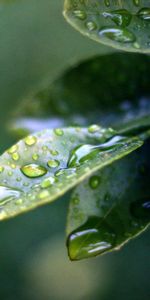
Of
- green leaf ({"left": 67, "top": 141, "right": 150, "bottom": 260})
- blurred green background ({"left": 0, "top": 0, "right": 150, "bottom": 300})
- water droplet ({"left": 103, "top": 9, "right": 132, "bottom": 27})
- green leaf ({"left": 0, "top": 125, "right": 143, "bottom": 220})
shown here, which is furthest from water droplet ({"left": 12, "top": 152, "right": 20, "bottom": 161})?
blurred green background ({"left": 0, "top": 0, "right": 150, "bottom": 300})

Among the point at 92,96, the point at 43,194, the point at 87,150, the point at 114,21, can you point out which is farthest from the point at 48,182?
the point at 92,96

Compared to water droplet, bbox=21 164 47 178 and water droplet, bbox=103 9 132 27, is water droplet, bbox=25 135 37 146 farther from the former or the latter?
water droplet, bbox=103 9 132 27

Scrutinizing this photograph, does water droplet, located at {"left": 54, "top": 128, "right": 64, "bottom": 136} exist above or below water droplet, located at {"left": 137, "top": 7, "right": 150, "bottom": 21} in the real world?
below

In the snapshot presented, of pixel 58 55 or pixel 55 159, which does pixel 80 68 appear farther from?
pixel 58 55

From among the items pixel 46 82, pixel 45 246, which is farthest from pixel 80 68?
pixel 45 246

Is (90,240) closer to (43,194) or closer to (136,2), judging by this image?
(43,194)

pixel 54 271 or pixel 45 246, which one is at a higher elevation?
pixel 45 246
